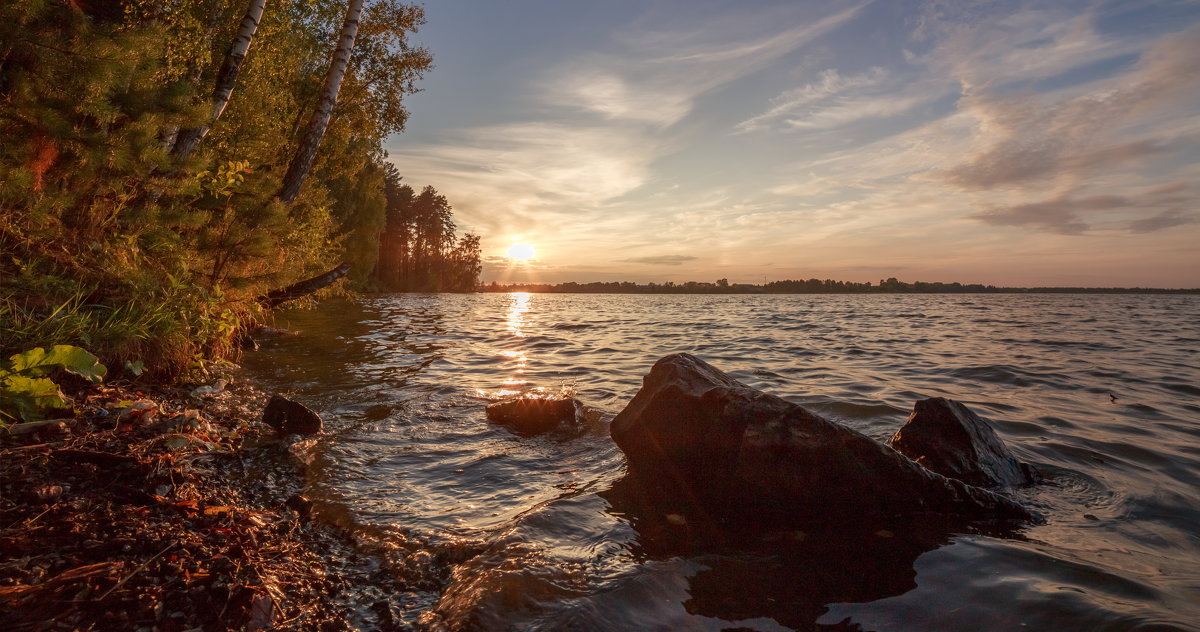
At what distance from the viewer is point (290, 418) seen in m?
5.99

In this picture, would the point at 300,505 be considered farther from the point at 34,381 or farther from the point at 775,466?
the point at 775,466

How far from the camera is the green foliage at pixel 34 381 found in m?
3.93

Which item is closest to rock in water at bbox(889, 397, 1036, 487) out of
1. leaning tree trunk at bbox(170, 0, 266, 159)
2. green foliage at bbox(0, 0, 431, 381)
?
green foliage at bbox(0, 0, 431, 381)

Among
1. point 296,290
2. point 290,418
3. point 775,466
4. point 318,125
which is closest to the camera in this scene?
point 775,466

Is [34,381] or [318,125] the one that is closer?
[34,381]

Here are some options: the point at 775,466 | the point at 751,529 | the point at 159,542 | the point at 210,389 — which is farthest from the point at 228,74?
the point at 751,529

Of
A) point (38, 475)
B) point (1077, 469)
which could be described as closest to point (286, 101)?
point (38, 475)

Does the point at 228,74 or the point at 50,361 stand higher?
the point at 228,74

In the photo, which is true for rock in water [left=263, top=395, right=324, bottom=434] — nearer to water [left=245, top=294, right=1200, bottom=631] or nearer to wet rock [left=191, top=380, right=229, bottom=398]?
water [left=245, top=294, right=1200, bottom=631]

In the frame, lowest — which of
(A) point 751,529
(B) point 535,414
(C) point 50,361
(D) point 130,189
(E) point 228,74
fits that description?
(A) point 751,529

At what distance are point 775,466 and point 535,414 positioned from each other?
11.5 feet

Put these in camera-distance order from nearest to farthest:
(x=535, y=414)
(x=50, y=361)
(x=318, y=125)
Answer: (x=50, y=361) → (x=535, y=414) → (x=318, y=125)

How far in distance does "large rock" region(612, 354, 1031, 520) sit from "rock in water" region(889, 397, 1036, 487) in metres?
0.62

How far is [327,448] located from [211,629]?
3.54 meters
